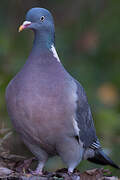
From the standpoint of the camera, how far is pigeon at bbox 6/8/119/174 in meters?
5.58

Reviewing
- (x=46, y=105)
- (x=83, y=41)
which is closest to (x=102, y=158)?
(x=46, y=105)

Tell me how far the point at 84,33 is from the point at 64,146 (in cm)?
532

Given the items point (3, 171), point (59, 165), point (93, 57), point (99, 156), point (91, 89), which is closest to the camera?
point (3, 171)

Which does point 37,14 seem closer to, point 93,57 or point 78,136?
point 78,136

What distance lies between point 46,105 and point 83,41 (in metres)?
5.76

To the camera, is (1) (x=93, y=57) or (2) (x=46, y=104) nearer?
(2) (x=46, y=104)

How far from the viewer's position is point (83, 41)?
11.2 m

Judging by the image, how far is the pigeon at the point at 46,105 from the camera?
558 centimetres

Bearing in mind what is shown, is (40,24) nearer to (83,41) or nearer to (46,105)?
(46,105)

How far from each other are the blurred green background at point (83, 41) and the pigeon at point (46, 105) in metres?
3.02

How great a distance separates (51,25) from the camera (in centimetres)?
609

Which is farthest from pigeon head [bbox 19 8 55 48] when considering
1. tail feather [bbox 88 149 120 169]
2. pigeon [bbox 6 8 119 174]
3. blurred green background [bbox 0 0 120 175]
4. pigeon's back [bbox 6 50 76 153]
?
blurred green background [bbox 0 0 120 175]

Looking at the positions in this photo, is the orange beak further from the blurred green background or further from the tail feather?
the blurred green background

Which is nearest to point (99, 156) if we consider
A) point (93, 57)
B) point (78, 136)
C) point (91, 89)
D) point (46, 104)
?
point (78, 136)
